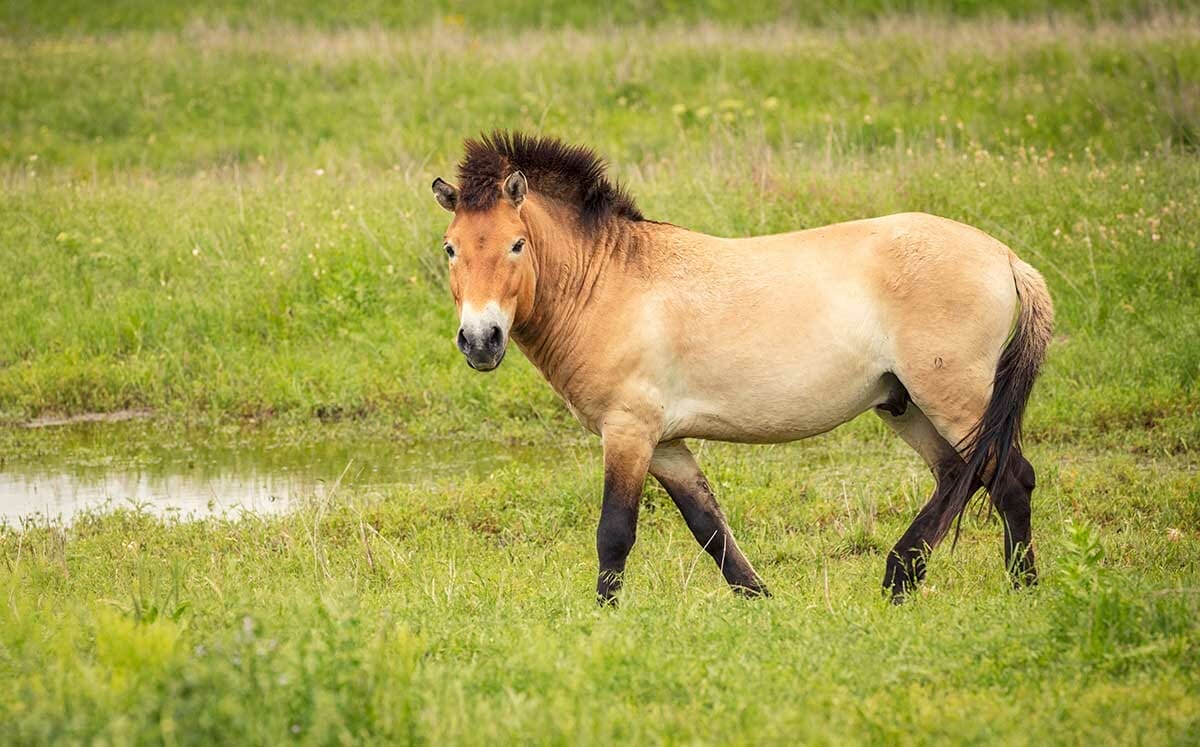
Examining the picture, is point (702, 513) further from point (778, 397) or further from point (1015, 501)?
point (1015, 501)

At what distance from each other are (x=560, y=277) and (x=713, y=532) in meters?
1.46

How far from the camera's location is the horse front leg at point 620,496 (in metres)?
6.42

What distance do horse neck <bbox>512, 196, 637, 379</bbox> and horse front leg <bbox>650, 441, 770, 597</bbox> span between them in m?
0.69

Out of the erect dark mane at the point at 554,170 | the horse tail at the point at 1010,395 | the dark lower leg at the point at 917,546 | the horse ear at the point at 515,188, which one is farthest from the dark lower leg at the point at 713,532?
the horse ear at the point at 515,188

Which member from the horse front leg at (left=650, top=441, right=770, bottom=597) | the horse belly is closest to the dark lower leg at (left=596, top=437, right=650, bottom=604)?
the horse belly

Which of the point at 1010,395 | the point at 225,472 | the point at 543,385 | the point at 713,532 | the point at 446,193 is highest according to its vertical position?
the point at 446,193

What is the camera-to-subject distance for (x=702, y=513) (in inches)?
266

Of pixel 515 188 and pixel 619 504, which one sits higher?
pixel 515 188

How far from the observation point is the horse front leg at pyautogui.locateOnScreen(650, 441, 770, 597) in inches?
263

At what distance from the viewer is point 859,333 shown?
6523 mm

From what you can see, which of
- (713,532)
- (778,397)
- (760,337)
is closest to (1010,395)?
(778,397)

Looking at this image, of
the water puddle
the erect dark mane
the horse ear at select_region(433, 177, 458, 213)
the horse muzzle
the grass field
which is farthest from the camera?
the water puddle

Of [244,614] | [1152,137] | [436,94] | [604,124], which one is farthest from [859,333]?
[436,94]

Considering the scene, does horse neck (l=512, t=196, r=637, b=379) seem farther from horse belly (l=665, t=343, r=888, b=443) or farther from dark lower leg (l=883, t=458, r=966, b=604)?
dark lower leg (l=883, t=458, r=966, b=604)
